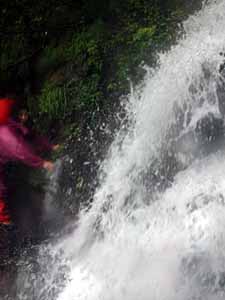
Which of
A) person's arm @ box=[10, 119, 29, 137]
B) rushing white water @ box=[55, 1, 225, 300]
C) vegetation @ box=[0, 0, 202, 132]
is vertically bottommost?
rushing white water @ box=[55, 1, 225, 300]

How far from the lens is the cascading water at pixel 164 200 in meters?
4.07

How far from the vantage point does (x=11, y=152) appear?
5789 mm

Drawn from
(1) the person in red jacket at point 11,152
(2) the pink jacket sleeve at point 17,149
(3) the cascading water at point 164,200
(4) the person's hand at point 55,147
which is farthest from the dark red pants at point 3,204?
(3) the cascading water at point 164,200

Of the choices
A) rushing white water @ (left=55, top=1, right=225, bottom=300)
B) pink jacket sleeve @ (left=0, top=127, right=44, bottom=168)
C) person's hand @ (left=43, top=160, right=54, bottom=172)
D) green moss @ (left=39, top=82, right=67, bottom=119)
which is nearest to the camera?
rushing white water @ (left=55, top=1, right=225, bottom=300)

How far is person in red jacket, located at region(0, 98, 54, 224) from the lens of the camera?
5.71 metres

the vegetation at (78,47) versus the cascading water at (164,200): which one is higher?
the vegetation at (78,47)

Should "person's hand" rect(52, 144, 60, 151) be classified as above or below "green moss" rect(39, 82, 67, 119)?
below

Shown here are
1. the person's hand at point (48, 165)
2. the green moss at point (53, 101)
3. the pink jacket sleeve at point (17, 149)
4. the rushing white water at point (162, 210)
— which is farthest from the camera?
the green moss at point (53, 101)

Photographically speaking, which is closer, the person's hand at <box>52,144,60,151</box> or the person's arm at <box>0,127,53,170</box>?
the person's arm at <box>0,127,53,170</box>

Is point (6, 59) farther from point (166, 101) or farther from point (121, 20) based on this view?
point (166, 101)

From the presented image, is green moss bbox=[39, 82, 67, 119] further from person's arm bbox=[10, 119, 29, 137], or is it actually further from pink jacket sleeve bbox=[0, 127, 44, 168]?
pink jacket sleeve bbox=[0, 127, 44, 168]

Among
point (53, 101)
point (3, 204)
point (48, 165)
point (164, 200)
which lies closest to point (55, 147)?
point (48, 165)

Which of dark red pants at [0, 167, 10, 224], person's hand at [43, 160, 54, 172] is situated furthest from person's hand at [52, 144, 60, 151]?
dark red pants at [0, 167, 10, 224]

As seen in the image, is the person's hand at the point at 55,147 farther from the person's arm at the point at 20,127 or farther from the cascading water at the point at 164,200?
the cascading water at the point at 164,200
